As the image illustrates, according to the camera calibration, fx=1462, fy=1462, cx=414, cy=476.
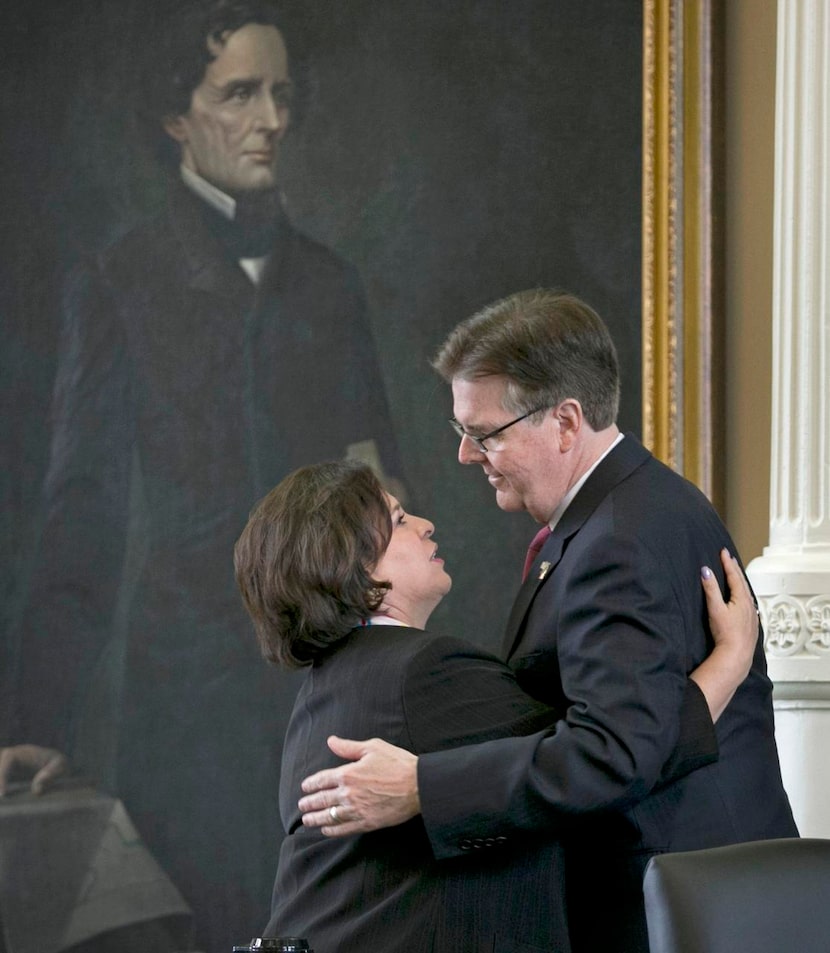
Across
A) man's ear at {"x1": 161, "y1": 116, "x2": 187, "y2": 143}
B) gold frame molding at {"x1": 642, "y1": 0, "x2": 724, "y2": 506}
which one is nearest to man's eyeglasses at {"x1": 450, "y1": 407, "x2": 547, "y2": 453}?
gold frame molding at {"x1": 642, "y1": 0, "x2": 724, "y2": 506}

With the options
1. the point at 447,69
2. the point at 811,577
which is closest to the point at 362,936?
the point at 811,577

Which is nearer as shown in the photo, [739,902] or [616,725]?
[739,902]

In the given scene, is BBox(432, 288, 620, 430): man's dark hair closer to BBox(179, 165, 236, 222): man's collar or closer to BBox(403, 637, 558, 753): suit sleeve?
BBox(403, 637, 558, 753): suit sleeve

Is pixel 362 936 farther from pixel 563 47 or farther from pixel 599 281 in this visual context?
pixel 563 47

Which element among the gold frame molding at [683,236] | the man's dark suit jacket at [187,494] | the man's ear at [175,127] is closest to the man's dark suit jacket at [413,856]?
the man's dark suit jacket at [187,494]

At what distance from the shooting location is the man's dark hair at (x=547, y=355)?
2.74 metres

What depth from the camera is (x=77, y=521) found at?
190 inches

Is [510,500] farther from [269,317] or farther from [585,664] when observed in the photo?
[269,317]

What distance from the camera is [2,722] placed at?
4699 mm

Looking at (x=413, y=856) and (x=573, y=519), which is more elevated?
(x=573, y=519)

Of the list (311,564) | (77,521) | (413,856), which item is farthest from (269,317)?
(413,856)

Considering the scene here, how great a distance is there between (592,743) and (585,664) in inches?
5.3

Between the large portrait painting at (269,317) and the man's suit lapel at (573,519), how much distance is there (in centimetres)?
216

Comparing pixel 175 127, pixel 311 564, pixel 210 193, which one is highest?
pixel 175 127
